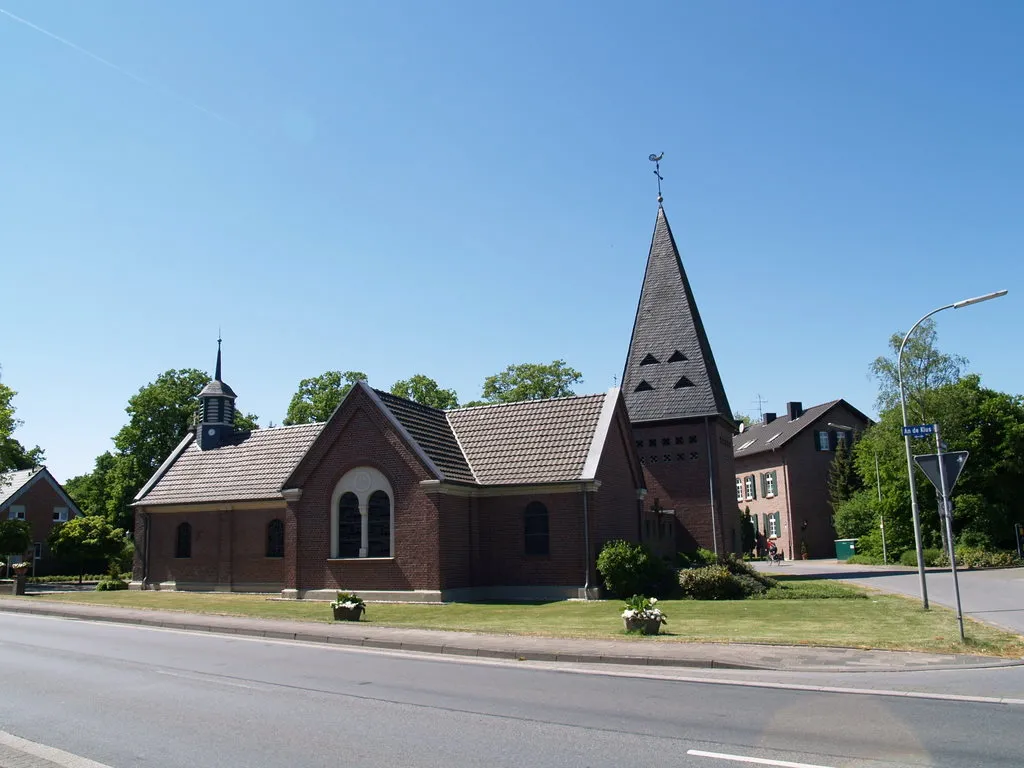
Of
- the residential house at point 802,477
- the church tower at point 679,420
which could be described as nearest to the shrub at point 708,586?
the church tower at point 679,420

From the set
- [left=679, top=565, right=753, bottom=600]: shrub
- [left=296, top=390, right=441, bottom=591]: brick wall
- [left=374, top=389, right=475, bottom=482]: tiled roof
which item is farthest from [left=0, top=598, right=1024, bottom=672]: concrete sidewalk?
[left=679, top=565, right=753, bottom=600]: shrub

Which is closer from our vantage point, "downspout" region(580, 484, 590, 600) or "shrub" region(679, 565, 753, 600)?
"shrub" region(679, 565, 753, 600)

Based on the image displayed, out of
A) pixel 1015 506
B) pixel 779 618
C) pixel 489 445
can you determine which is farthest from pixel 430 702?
pixel 1015 506

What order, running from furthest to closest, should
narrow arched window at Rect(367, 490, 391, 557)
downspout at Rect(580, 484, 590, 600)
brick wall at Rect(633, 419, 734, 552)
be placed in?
brick wall at Rect(633, 419, 734, 552) → narrow arched window at Rect(367, 490, 391, 557) → downspout at Rect(580, 484, 590, 600)

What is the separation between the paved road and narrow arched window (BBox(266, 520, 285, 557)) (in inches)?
803

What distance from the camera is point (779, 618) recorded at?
797 inches

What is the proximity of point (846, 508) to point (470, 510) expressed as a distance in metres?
39.9

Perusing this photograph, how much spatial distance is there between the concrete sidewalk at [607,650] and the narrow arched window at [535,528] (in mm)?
9176

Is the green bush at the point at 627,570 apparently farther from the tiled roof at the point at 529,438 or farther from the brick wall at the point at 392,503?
the brick wall at the point at 392,503

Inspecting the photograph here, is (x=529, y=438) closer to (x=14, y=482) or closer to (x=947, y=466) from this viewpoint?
(x=947, y=466)

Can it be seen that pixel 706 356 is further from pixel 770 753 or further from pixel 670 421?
pixel 770 753

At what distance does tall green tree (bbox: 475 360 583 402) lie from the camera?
7025 cm

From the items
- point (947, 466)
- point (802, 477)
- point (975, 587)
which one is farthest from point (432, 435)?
point (802, 477)

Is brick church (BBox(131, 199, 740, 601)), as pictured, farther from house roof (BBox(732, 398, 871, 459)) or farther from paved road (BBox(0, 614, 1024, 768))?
house roof (BBox(732, 398, 871, 459))
